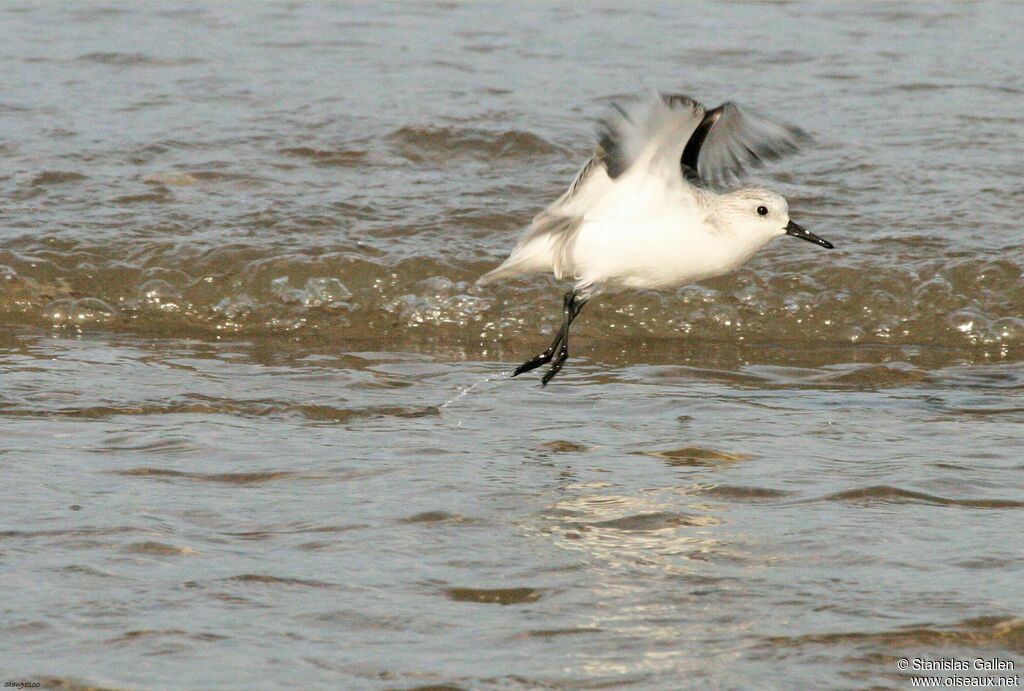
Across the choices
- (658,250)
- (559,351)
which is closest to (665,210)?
(658,250)

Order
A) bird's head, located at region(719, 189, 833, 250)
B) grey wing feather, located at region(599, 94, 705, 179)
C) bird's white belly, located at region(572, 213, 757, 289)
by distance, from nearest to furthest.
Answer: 1. grey wing feather, located at region(599, 94, 705, 179)
2. bird's white belly, located at region(572, 213, 757, 289)
3. bird's head, located at region(719, 189, 833, 250)

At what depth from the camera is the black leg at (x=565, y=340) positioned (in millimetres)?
6121

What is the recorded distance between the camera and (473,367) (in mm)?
6531

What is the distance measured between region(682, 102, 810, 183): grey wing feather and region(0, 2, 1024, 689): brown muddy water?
0.85 meters

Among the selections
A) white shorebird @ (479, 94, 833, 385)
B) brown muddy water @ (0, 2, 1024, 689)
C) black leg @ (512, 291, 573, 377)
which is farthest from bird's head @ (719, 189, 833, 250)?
black leg @ (512, 291, 573, 377)

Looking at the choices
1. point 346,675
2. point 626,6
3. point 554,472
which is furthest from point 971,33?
point 346,675

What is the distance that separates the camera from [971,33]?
11.7m

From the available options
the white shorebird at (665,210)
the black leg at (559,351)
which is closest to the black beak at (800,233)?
the white shorebird at (665,210)

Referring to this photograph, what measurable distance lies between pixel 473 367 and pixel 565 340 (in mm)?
501

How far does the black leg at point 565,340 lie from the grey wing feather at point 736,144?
702mm

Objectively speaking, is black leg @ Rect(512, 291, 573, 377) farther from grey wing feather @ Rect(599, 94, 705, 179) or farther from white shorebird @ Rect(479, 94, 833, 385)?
grey wing feather @ Rect(599, 94, 705, 179)

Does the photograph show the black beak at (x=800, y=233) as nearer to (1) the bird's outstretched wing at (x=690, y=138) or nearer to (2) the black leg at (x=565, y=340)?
(1) the bird's outstretched wing at (x=690, y=138)

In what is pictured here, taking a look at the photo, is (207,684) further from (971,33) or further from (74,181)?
(971,33)

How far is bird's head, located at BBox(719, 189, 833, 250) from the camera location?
19.4 ft
